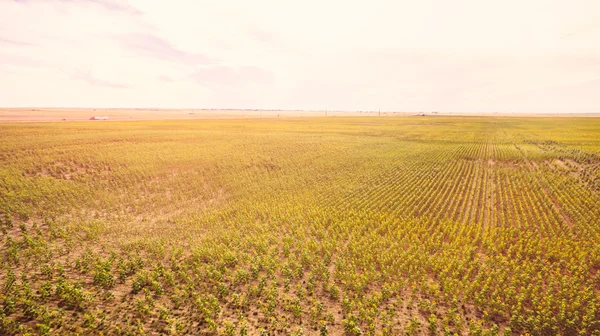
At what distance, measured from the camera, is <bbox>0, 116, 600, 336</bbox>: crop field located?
959 cm

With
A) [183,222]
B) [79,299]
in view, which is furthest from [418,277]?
[183,222]

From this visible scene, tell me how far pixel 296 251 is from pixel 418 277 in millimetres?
6796

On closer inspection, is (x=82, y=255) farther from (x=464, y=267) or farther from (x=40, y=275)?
(x=464, y=267)

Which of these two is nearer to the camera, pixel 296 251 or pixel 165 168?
pixel 296 251

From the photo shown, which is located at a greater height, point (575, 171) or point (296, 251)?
point (575, 171)

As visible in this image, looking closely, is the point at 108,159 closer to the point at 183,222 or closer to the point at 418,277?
the point at 183,222

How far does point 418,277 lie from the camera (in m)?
12.4

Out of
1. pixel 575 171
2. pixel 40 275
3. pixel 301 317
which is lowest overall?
pixel 301 317

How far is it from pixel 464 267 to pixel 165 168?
31.7 m

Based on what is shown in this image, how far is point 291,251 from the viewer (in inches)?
586

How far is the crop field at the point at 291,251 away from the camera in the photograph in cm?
959

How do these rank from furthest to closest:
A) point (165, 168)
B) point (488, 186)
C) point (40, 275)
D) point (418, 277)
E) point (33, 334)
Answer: point (165, 168), point (488, 186), point (418, 277), point (40, 275), point (33, 334)

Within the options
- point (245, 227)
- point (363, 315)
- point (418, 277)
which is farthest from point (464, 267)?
point (245, 227)

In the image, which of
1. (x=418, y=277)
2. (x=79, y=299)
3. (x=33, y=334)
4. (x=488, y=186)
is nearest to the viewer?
(x=33, y=334)
